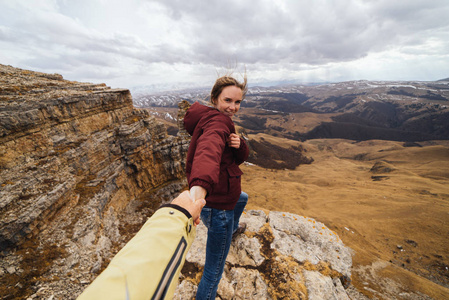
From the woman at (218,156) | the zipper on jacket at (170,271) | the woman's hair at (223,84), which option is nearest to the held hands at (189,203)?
the zipper on jacket at (170,271)

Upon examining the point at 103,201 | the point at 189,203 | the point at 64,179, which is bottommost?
the point at 103,201

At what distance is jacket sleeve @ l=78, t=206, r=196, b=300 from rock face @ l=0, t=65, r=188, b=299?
654 centimetres

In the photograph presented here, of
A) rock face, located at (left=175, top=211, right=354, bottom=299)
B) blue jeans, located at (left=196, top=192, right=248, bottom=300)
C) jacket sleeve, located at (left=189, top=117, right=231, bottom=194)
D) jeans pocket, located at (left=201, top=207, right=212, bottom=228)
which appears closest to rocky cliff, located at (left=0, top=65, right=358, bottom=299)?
rock face, located at (left=175, top=211, right=354, bottom=299)

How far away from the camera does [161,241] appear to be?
4.34 feet

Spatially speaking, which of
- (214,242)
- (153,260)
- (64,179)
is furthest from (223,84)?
(64,179)

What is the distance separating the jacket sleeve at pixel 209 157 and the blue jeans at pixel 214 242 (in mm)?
1475

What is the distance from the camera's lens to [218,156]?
2002 millimetres

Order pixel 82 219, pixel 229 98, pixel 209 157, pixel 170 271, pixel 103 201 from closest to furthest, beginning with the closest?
1. pixel 170 271
2. pixel 209 157
3. pixel 229 98
4. pixel 82 219
5. pixel 103 201

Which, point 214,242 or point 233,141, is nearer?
point 233,141

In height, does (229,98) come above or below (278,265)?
above

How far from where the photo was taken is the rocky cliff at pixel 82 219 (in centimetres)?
494

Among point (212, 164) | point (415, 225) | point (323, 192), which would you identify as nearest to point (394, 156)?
point (323, 192)

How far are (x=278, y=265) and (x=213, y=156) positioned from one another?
193 inches

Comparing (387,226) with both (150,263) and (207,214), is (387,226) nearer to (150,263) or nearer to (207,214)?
(207,214)
